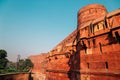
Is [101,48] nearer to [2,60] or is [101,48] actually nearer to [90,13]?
[90,13]

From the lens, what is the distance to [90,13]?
1102 cm

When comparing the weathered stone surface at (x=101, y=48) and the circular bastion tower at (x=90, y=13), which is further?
the circular bastion tower at (x=90, y=13)

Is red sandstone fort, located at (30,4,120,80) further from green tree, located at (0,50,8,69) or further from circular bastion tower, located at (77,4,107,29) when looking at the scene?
green tree, located at (0,50,8,69)

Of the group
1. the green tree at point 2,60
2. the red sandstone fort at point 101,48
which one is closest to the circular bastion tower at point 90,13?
the red sandstone fort at point 101,48

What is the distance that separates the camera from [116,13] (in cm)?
684

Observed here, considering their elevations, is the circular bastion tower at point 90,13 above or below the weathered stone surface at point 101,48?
above

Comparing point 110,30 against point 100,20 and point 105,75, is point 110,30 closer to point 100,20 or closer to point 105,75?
point 100,20

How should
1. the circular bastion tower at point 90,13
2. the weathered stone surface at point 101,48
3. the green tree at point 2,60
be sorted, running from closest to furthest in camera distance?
the weathered stone surface at point 101,48, the circular bastion tower at point 90,13, the green tree at point 2,60

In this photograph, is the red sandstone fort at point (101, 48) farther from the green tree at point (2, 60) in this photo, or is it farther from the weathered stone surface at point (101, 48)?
the green tree at point (2, 60)

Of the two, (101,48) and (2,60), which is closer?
(101,48)

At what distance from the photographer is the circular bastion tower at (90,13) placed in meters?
10.9

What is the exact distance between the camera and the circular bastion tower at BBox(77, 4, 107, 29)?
10.9 metres

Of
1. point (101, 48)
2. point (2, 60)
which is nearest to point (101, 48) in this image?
point (101, 48)

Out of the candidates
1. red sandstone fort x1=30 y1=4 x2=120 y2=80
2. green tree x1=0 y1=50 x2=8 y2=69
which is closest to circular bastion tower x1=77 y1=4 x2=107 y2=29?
red sandstone fort x1=30 y1=4 x2=120 y2=80
